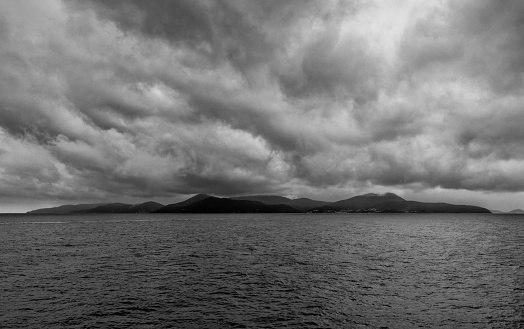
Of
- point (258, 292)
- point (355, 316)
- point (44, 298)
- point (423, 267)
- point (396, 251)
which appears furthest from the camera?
point (396, 251)

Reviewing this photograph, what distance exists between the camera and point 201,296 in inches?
1580

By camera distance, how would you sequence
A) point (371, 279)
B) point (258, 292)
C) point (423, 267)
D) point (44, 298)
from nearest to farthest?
point (44, 298)
point (258, 292)
point (371, 279)
point (423, 267)

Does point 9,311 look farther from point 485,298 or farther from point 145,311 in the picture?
point 485,298

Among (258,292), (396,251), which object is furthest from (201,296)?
(396,251)

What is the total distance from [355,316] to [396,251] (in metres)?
54.3

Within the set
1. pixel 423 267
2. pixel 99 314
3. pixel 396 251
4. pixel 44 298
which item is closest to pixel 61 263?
pixel 44 298

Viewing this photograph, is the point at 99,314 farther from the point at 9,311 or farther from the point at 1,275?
the point at 1,275

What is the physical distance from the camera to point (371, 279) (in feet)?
161

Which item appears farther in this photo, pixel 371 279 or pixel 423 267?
pixel 423 267

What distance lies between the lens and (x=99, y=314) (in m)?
33.6

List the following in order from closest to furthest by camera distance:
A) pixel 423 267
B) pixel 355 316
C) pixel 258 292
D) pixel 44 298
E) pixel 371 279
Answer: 1. pixel 355 316
2. pixel 44 298
3. pixel 258 292
4. pixel 371 279
5. pixel 423 267

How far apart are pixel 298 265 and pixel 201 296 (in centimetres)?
2528

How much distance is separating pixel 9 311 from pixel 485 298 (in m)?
55.9

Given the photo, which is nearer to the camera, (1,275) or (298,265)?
(1,275)
